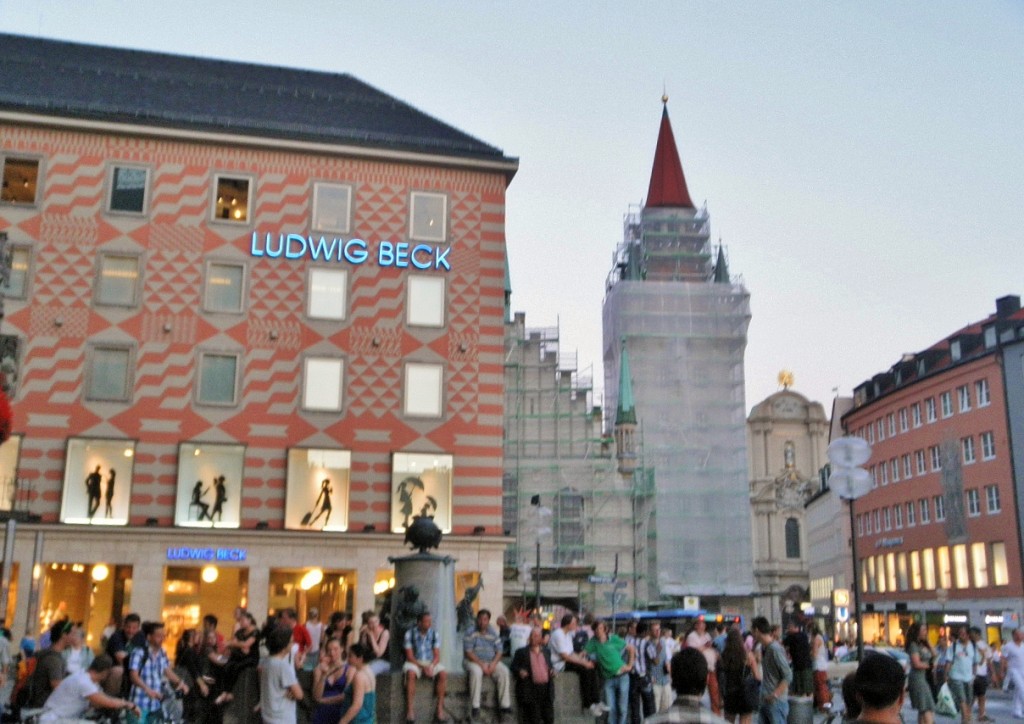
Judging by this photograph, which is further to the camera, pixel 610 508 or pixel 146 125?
pixel 610 508

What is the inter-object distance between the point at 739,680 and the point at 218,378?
924 inches

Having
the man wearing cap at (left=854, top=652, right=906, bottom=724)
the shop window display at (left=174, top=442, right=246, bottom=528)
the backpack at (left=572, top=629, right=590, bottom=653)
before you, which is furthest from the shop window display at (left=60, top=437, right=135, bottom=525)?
the man wearing cap at (left=854, top=652, right=906, bottom=724)

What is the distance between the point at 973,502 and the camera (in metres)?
59.7

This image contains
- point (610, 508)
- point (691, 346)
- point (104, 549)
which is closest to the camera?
point (104, 549)

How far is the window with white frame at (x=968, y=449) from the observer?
5991 cm

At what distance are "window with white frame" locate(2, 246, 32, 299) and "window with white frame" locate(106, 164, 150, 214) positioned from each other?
2895mm

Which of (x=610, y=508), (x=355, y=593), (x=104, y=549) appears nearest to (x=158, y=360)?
(x=104, y=549)

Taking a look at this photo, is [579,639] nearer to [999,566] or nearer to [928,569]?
[999,566]

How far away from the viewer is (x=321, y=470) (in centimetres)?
3622

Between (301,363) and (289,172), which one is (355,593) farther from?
(289,172)

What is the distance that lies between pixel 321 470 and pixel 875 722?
105ft

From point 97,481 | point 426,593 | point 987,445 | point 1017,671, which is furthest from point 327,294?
point 987,445

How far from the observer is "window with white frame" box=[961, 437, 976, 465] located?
59.9 m

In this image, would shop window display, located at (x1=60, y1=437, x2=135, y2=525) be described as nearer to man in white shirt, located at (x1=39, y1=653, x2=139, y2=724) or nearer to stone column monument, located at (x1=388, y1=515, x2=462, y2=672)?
stone column monument, located at (x1=388, y1=515, x2=462, y2=672)
